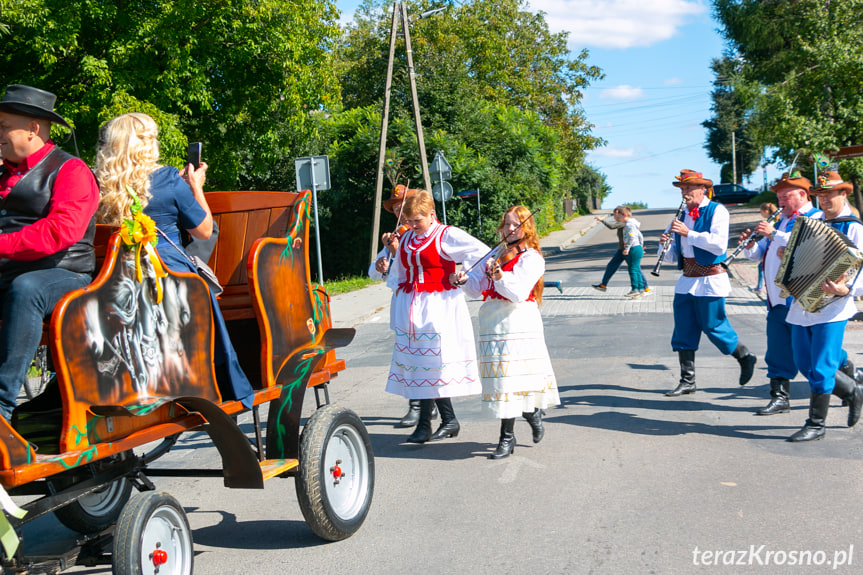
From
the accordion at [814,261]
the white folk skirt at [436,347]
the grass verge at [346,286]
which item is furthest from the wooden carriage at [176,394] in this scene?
the grass verge at [346,286]

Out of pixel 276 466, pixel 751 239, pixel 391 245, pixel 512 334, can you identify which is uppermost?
pixel 391 245

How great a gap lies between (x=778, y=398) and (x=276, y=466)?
4.81 metres

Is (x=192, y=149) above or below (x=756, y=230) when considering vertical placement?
above

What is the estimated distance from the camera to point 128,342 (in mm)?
3402

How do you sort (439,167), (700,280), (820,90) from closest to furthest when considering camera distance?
(700,280)
(820,90)
(439,167)

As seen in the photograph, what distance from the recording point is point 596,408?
7.59 meters

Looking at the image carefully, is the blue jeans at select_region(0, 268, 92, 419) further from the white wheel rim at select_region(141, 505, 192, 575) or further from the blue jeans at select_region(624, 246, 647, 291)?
the blue jeans at select_region(624, 246, 647, 291)

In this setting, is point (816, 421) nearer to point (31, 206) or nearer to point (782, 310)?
point (782, 310)

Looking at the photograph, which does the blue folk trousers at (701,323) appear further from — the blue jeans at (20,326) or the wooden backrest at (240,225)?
the blue jeans at (20,326)

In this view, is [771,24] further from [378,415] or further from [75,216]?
[75,216]

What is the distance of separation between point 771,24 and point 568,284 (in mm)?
17493

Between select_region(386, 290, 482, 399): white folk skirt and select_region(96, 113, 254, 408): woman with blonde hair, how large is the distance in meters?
2.46

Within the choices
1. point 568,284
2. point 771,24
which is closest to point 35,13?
point 568,284

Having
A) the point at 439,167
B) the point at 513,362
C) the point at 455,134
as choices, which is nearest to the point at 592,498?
the point at 513,362
